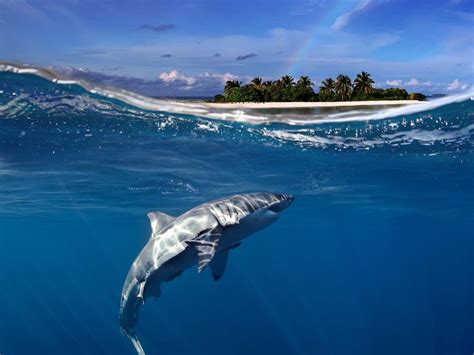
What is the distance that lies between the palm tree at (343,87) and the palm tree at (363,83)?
11.5 inches

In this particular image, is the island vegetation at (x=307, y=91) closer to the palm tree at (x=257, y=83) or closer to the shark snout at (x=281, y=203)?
the palm tree at (x=257, y=83)

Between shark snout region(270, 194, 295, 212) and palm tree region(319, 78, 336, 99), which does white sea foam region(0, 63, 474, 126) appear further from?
shark snout region(270, 194, 295, 212)

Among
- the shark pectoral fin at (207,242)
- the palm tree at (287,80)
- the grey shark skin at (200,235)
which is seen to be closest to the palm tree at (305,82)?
the palm tree at (287,80)

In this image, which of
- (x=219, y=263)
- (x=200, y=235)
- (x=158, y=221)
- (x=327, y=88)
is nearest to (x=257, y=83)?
(x=327, y=88)

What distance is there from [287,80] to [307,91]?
0.83 metres

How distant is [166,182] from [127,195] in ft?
17.9

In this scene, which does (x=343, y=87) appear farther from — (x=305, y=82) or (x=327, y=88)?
(x=305, y=82)

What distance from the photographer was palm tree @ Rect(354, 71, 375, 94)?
14.5m

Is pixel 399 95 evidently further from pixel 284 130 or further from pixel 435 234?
pixel 435 234

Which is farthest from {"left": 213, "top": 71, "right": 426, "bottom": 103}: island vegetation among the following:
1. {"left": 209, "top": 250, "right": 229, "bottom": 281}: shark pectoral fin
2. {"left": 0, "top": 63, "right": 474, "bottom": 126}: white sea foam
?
{"left": 209, "top": 250, "right": 229, "bottom": 281}: shark pectoral fin

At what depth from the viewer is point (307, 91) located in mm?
15086

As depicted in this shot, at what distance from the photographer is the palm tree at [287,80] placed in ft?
47.5

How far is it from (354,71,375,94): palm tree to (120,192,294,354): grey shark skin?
20.0 ft

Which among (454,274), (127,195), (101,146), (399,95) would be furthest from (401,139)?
(454,274)
